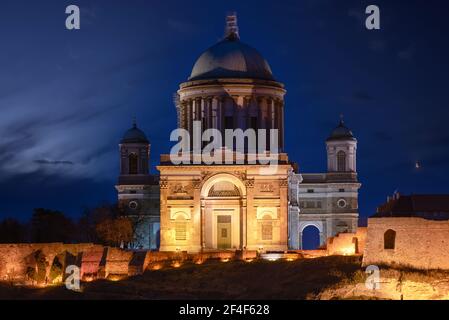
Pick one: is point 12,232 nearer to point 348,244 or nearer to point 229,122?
point 229,122

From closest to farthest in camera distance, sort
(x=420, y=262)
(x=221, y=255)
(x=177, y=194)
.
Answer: (x=420, y=262), (x=221, y=255), (x=177, y=194)

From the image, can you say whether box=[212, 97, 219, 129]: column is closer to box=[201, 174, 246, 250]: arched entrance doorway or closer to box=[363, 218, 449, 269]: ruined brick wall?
box=[201, 174, 246, 250]: arched entrance doorway

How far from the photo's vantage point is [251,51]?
12744cm

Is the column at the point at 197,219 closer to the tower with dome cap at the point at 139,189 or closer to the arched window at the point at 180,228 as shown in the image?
the arched window at the point at 180,228

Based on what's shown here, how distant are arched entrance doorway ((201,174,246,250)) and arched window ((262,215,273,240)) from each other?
1.72 meters

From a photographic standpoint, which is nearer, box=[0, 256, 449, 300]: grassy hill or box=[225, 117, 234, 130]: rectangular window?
box=[0, 256, 449, 300]: grassy hill

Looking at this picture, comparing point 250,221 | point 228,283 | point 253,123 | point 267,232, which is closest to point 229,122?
point 253,123

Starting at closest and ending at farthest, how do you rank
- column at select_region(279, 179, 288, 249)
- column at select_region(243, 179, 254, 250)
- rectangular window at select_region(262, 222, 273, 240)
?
column at select_region(279, 179, 288, 249) < column at select_region(243, 179, 254, 250) < rectangular window at select_region(262, 222, 273, 240)

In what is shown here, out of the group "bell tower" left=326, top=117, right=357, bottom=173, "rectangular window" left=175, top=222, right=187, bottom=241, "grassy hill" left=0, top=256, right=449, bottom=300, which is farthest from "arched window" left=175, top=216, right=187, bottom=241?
"bell tower" left=326, top=117, right=357, bottom=173

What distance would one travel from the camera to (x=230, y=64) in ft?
413

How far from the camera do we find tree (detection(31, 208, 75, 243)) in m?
131

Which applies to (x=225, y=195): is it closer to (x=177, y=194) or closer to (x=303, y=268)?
(x=177, y=194)
